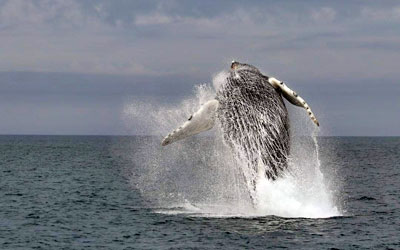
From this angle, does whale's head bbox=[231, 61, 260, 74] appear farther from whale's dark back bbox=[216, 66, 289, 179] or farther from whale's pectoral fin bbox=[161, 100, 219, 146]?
whale's pectoral fin bbox=[161, 100, 219, 146]

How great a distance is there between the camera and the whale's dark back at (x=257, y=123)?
79.6 feet

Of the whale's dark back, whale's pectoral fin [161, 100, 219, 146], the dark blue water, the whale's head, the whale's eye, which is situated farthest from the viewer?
the whale's eye

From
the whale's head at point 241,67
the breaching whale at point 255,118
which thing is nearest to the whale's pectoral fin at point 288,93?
the breaching whale at point 255,118

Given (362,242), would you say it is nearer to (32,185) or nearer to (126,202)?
(126,202)

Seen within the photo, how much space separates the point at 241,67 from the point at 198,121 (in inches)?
101

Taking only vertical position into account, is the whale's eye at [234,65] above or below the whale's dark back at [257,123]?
above

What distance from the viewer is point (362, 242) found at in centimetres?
2292

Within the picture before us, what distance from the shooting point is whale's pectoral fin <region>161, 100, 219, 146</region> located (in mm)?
24734

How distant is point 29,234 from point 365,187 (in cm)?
2823

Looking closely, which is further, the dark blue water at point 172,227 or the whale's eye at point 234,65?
the whale's eye at point 234,65

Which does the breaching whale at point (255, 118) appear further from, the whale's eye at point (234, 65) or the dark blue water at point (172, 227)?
the dark blue water at point (172, 227)

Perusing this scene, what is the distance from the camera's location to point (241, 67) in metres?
25.4

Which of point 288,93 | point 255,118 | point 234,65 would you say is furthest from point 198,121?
point 288,93

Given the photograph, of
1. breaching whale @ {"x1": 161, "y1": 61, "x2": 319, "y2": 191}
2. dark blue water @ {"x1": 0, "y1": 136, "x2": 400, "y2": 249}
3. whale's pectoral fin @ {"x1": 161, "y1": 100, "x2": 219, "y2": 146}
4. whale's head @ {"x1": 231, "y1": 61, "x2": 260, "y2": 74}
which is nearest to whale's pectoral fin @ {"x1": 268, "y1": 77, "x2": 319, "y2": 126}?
breaching whale @ {"x1": 161, "y1": 61, "x2": 319, "y2": 191}
